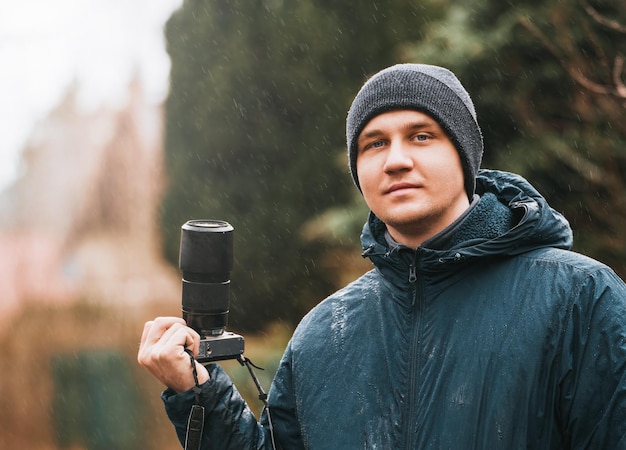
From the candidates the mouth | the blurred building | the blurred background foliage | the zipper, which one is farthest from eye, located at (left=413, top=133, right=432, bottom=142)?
the blurred building

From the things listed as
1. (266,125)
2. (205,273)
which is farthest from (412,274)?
(266,125)

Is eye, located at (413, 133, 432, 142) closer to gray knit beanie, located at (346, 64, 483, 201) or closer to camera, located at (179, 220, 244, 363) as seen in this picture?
gray knit beanie, located at (346, 64, 483, 201)

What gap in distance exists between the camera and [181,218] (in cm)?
1037

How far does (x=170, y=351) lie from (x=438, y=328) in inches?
26.4

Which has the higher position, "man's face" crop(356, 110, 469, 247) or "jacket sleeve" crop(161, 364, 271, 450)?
"man's face" crop(356, 110, 469, 247)

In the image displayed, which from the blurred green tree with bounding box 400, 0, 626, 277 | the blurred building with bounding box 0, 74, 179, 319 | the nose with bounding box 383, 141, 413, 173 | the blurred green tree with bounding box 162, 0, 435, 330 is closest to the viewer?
the nose with bounding box 383, 141, 413, 173

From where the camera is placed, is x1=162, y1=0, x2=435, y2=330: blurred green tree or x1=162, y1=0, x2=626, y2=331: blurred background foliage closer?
x1=162, y1=0, x2=626, y2=331: blurred background foliage

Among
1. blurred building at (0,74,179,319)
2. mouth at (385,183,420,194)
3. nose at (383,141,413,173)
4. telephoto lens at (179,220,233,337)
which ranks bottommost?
blurred building at (0,74,179,319)

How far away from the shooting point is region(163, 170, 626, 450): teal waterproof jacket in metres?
1.71

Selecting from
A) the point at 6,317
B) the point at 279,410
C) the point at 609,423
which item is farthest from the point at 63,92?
the point at 609,423

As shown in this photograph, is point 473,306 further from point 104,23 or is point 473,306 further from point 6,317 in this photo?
point 104,23

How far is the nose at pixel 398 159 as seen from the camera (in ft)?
6.34

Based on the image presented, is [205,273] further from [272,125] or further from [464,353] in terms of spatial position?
[272,125]

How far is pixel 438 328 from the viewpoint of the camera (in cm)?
187
